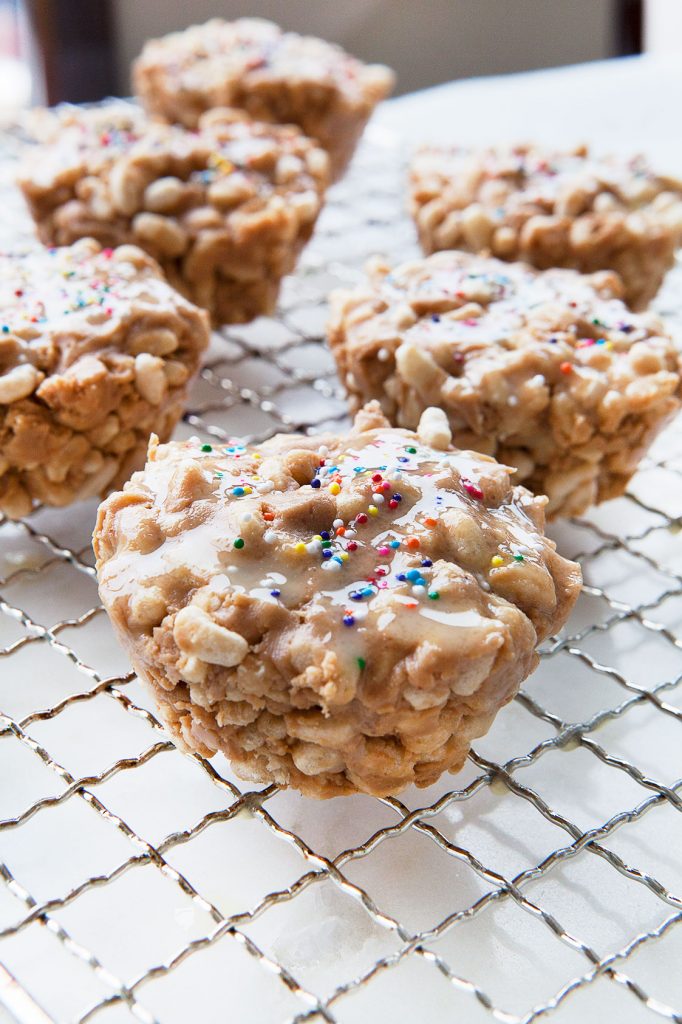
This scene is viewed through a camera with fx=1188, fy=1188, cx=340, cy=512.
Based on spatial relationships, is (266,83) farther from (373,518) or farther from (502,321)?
(373,518)

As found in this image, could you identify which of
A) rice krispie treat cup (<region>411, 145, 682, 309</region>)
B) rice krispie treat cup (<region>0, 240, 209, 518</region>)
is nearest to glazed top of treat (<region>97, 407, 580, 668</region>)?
rice krispie treat cup (<region>0, 240, 209, 518</region>)

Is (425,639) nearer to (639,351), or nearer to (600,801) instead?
(600,801)

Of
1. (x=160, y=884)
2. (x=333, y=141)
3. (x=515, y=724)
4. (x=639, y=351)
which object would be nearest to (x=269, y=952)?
(x=160, y=884)

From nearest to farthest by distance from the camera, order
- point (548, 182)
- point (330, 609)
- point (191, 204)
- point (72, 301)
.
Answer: point (330, 609) < point (72, 301) < point (191, 204) < point (548, 182)

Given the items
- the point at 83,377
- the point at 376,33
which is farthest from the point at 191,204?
the point at 376,33

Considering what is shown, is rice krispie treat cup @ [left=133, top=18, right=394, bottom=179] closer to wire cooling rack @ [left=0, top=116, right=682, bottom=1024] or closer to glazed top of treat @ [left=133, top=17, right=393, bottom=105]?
glazed top of treat @ [left=133, top=17, right=393, bottom=105]
